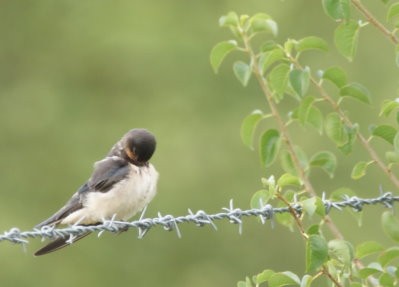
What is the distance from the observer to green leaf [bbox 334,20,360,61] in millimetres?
4566

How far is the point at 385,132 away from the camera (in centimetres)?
460

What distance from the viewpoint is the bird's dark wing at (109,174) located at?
608cm

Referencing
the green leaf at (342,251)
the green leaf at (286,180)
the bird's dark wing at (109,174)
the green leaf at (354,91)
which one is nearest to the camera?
the green leaf at (342,251)

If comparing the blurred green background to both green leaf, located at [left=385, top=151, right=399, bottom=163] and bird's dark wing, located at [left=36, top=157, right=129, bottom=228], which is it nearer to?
bird's dark wing, located at [left=36, top=157, right=129, bottom=228]

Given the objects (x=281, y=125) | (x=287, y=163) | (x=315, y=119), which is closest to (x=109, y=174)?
(x=287, y=163)

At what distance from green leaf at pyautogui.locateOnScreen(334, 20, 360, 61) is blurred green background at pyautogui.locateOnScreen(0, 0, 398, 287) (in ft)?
32.9

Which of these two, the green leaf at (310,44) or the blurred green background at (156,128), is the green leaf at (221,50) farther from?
the blurred green background at (156,128)

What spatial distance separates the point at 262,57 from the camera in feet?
15.4

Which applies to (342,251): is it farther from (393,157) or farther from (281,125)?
(281,125)

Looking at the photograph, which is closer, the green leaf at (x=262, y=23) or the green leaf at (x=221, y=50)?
the green leaf at (x=221, y=50)

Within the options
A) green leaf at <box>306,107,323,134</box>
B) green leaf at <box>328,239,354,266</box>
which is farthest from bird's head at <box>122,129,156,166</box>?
green leaf at <box>328,239,354,266</box>

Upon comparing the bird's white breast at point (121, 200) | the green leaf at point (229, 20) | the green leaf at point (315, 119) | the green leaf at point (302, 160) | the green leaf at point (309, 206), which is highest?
the green leaf at point (229, 20)

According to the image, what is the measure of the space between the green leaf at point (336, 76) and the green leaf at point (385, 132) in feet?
0.70

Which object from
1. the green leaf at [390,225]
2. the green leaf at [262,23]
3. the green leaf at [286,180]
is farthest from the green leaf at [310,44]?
the green leaf at [390,225]
